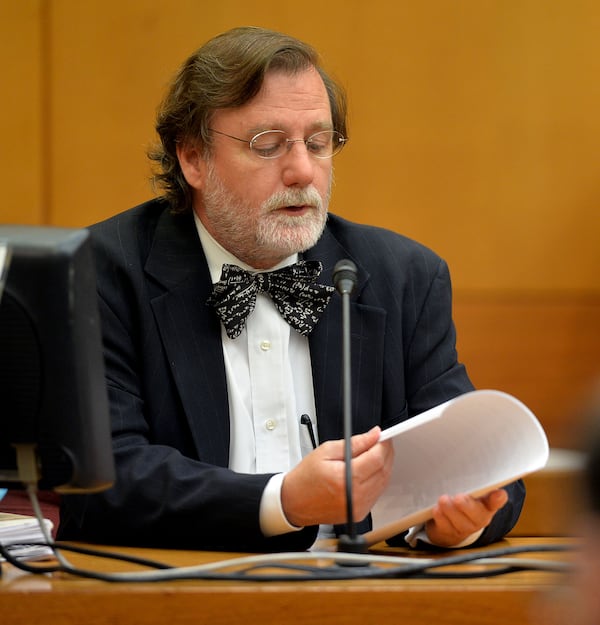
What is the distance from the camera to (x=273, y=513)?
69.6 inches

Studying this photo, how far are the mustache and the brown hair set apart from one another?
8.3 inches

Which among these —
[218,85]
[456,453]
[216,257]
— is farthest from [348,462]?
[218,85]

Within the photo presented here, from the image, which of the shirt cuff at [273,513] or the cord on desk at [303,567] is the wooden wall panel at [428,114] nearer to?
the shirt cuff at [273,513]

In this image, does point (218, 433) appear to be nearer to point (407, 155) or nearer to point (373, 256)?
point (373, 256)

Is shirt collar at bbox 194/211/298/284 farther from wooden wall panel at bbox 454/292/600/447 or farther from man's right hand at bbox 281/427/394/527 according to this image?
wooden wall panel at bbox 454/292/600/447

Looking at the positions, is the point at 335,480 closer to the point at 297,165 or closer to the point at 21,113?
the point at 297,165

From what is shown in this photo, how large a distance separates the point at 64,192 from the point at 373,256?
1489 millimetres

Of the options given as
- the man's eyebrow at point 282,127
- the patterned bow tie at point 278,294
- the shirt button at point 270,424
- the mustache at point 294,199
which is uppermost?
the man's eyebrow at point 282,127

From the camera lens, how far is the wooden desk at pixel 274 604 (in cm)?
125

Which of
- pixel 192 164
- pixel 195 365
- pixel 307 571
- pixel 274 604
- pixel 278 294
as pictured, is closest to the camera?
pixel 274 604

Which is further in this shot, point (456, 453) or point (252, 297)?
point (252, 297)

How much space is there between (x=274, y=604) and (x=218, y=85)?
4.33 feet

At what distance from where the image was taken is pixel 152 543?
1.82 meters

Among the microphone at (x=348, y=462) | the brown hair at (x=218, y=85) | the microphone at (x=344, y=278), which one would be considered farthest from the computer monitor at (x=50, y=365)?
the brown hair at (x=218, y=85)
